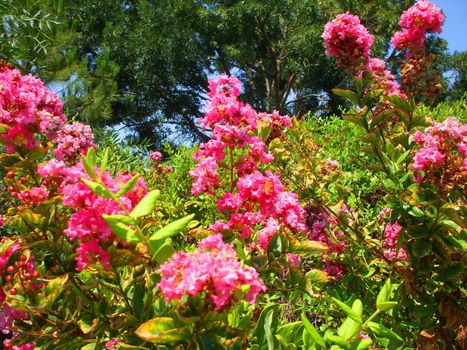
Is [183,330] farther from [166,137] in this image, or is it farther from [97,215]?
[166,137]

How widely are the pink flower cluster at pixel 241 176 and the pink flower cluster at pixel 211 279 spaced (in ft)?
1.39

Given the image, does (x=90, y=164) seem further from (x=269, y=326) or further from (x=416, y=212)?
(x=416, y=212)

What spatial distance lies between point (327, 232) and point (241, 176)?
385 mm

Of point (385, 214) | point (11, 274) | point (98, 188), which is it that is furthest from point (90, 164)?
point (385, 214)

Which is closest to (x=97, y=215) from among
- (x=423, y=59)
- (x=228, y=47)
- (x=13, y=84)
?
(x=13, y=84)

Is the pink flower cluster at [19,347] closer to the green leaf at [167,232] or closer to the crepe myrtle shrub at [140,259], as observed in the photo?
the crepe myrtle shrub at [140,259]

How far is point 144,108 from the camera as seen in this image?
1518 cm

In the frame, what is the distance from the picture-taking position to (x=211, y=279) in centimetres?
81

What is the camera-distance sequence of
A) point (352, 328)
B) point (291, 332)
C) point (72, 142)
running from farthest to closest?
point (72, 142) < point (291, 332) < point (352, 328)

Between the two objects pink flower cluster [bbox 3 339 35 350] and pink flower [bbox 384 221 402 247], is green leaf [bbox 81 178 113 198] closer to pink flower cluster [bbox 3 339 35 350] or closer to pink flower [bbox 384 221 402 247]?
pink flower cluster [bbox 3 339 35 350]

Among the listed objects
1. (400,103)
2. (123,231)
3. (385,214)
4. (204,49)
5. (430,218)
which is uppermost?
(204,49)

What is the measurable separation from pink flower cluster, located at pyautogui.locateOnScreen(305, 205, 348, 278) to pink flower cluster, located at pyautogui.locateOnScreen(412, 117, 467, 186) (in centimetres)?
42

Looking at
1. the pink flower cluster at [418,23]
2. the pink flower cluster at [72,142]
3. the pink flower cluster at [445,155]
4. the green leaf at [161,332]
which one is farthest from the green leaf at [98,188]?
the pink flower cluster at [418,23]

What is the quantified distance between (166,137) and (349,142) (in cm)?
1318
